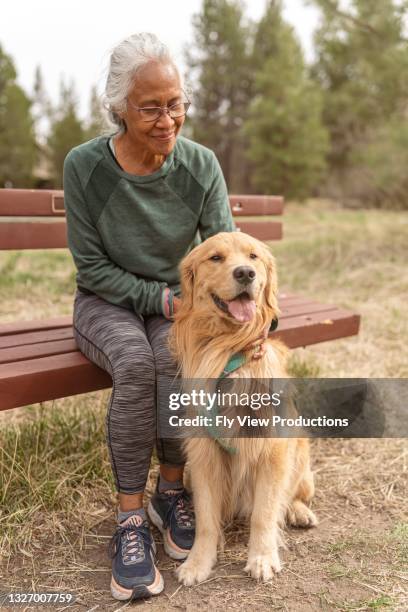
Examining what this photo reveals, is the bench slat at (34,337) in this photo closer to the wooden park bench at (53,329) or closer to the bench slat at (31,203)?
the wooden park bench at (53,329)

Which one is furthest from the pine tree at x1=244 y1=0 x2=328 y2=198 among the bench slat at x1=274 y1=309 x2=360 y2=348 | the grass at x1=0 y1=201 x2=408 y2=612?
the bench slat at x1=274 y1=309 x2=360 y2=348

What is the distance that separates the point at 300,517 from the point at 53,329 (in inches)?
54.7

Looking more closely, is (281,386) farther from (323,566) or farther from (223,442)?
(323,566)

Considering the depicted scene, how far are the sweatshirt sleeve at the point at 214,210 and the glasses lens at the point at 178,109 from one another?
Answer: 286 mm

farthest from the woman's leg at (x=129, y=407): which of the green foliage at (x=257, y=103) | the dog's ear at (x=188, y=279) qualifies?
the green foliage at (x=257, y=103)

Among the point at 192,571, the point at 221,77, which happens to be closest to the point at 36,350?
the point at 192,571

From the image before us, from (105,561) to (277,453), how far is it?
2.46 ft

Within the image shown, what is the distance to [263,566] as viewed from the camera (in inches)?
77.4

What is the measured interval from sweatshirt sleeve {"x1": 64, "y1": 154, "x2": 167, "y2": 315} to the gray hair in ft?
1.01

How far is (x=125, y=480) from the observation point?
2004 millimetres

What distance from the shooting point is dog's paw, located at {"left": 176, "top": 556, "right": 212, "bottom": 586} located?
1.94 metres

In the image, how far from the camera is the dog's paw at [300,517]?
229 centimetres

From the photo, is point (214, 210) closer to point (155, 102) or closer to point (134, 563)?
point (155, 102)

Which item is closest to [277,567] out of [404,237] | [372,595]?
[372,595]
